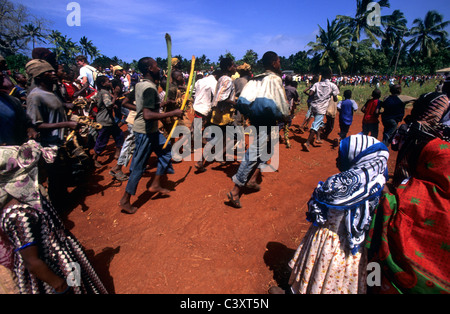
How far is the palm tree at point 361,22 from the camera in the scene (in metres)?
29.9

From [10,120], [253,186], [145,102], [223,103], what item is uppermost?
[223,103]

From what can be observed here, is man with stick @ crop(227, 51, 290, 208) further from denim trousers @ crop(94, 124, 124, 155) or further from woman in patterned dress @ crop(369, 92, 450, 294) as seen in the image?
denim trousers @ crop(94, 124, 124, 155)

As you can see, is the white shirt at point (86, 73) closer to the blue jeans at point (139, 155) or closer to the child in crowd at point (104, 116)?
the child in crowd at point (104, 116)

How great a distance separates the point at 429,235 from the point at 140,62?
363cm

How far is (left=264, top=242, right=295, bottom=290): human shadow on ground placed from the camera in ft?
7.89

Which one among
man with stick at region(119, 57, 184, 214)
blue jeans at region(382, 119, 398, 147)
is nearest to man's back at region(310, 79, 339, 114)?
→ blue jeans at region(382, 119, 398, 147)

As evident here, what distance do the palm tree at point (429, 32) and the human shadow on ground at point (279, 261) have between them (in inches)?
2230

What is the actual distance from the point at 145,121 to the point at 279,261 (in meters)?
2.59

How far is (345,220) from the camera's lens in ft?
5.37

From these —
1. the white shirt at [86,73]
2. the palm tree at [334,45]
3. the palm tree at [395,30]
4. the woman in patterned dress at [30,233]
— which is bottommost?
the woman in patterned dress at [30,233]

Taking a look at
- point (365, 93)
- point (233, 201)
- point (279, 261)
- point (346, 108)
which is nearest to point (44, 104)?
point (233, 201)

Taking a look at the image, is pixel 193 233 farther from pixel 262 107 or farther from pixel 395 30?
pixel 395 30

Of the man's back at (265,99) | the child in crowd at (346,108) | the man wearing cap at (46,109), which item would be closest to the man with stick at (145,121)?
the man wearing cap at (46,109)
